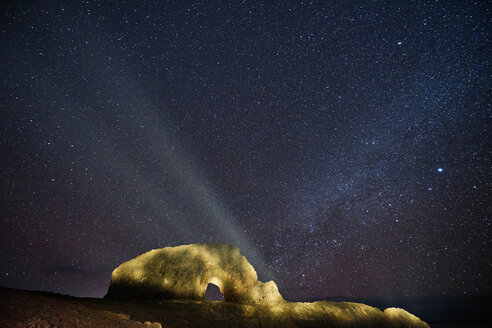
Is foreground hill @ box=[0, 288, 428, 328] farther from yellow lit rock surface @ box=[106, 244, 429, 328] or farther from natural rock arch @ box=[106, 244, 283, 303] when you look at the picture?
natural rock arch @ box=[106, 244, 283, 303]

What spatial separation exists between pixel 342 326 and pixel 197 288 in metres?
9.13

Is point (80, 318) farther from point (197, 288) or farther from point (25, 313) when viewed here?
point (197, 288)

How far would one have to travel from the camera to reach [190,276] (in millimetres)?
→ 13219

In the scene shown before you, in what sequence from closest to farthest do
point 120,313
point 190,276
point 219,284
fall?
point 120,313 < point 190,276 < point 219,284

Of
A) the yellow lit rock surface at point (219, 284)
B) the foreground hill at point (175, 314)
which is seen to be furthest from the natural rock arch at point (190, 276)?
the foreground hill at point (175, 314)

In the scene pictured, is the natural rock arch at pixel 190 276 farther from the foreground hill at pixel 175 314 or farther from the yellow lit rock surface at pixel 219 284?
the foreground hill at pixel 175 314

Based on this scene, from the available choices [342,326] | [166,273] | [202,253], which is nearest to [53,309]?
[166,273]

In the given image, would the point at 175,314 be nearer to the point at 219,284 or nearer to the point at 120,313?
the point at 120,313

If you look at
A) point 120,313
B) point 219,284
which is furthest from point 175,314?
point 219,284

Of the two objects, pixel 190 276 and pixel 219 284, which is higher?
pixel 190 276

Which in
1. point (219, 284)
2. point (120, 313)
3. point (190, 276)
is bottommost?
point (120, 313)

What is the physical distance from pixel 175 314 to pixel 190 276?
3053 millimetres

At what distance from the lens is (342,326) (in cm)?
1438

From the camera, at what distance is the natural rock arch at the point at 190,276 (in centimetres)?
1288
